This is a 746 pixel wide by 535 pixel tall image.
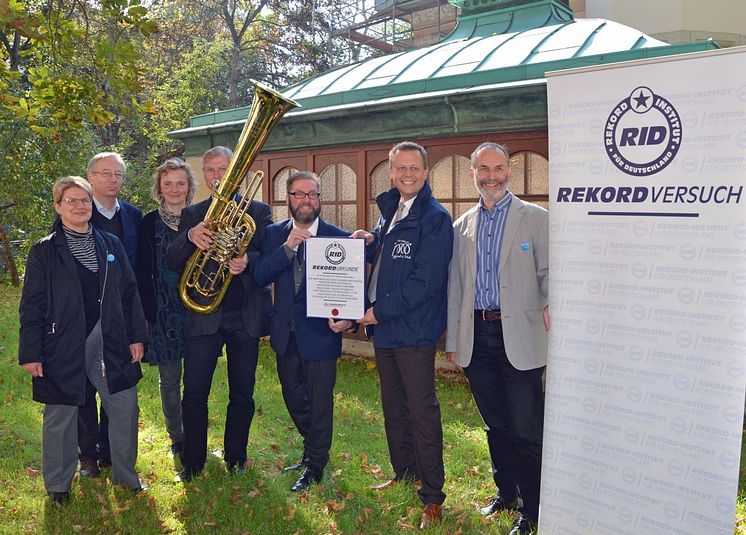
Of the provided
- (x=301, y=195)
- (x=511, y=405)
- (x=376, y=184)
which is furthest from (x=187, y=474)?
(x=376, y=184)

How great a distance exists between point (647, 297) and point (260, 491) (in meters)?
2.89

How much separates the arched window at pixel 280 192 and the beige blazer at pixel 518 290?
5.90 m

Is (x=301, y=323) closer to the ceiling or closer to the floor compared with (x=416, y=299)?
closer to the floor

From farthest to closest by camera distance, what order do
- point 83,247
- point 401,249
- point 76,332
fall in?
point 83,247, point 76,332, point 401,249

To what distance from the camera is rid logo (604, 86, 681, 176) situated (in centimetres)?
318

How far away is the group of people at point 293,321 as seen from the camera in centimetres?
412

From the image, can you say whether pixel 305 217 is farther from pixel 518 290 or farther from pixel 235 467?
pixel 235 467

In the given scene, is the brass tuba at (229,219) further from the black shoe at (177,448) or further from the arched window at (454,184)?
the arched window at (454,184)

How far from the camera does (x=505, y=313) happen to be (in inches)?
158

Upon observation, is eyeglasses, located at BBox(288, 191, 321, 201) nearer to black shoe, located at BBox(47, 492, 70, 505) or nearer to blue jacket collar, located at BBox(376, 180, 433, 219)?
Result: blue jacket collar, located at BBox(376, 180, 433, 219)

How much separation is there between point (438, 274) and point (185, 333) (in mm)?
1789

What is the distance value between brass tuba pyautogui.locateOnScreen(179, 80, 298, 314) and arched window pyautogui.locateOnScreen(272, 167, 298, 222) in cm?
507

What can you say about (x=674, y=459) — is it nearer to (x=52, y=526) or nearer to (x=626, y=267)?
(x=626, y=267)

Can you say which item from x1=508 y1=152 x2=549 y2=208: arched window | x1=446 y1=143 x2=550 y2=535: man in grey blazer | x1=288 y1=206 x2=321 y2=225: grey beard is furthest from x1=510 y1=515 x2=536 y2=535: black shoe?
A: x1=508 y1=152 x2=549 y2=208: arched window
